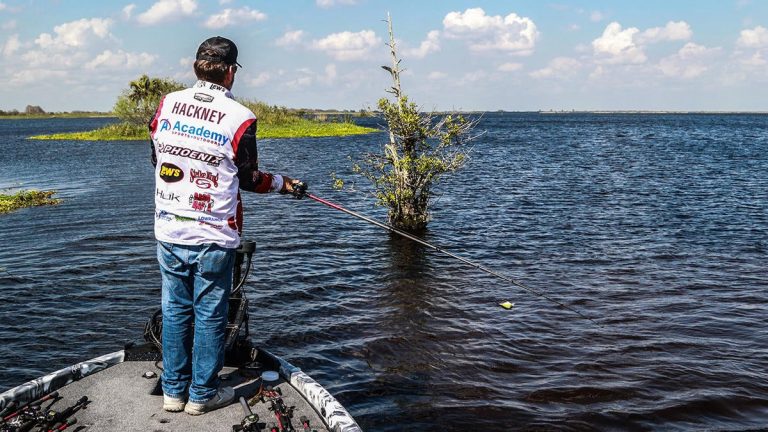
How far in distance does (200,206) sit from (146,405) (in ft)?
6.89

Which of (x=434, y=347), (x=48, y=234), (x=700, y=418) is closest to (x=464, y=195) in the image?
(x=48, y=234)

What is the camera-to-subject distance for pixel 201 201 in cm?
518

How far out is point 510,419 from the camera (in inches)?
343

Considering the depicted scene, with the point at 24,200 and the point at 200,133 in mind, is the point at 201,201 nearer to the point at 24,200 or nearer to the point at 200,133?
the point at 200,133

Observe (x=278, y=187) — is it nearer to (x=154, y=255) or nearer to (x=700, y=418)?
(x=700, y=418)

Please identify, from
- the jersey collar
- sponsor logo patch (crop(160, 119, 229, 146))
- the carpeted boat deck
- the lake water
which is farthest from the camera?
the lake water

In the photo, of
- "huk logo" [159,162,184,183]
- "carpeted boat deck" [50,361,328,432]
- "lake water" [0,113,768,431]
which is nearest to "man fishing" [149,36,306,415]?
"huk logo" [159,162,184,183]

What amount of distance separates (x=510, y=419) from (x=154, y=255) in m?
12.6

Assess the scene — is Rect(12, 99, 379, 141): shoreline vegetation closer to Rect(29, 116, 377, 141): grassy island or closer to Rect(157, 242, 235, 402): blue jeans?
Rect(29, 116, 377, 141): grassy island

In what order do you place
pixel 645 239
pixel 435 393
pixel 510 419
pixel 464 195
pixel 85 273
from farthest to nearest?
pixel 464 195
pixel 645 239
pixel 85 273
pixel 435 393
pixel 510 419

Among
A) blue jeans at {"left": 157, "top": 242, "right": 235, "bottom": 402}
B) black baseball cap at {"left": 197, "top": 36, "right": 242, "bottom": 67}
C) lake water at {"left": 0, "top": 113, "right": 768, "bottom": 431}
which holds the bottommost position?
lake water at {"left": 0, "top": 113, "right": 768, "bottom": 431}

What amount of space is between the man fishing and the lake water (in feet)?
11.9

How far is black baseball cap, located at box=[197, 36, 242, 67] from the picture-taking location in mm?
5293

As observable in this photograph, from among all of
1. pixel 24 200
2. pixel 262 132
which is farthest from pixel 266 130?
pixel 24 200
